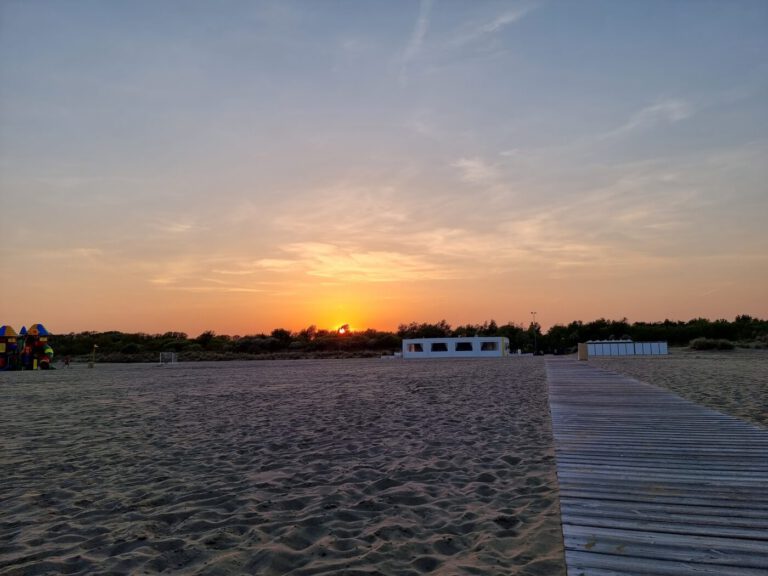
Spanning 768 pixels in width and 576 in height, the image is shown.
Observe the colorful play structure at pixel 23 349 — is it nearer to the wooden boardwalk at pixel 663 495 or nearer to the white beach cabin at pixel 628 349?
the wooden boardwalk at pixel 663 495

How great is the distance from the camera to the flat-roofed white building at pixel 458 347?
218 ft

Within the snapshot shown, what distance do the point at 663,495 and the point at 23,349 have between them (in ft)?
169

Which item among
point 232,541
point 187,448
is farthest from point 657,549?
point 187,448

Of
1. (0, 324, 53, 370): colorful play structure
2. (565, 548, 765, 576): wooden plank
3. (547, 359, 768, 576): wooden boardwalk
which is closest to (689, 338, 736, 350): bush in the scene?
(547, 359, 768, 576): wooden boardwalk

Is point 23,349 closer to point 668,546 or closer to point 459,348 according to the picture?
point 459,348

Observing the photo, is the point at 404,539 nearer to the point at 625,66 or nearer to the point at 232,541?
the point at 232,541

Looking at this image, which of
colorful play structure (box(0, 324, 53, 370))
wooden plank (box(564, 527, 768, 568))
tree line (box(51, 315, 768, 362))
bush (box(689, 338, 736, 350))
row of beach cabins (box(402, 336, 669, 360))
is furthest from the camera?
tree line (box(51, 315, 768, 362))

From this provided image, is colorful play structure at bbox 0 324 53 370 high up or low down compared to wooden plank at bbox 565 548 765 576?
up

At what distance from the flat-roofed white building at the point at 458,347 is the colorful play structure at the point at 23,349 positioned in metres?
39.5

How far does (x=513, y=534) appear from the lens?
420 centimetres

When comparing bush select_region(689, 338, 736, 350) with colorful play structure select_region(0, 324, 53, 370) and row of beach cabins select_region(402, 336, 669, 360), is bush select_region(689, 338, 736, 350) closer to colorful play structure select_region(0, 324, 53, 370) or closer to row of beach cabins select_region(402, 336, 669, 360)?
row of beach cabins select_region(402, 336, 669, 360)

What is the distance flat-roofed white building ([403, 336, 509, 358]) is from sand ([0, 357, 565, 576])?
183 feet

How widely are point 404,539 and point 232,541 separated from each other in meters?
1.40

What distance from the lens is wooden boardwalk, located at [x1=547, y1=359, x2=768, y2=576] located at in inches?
132
